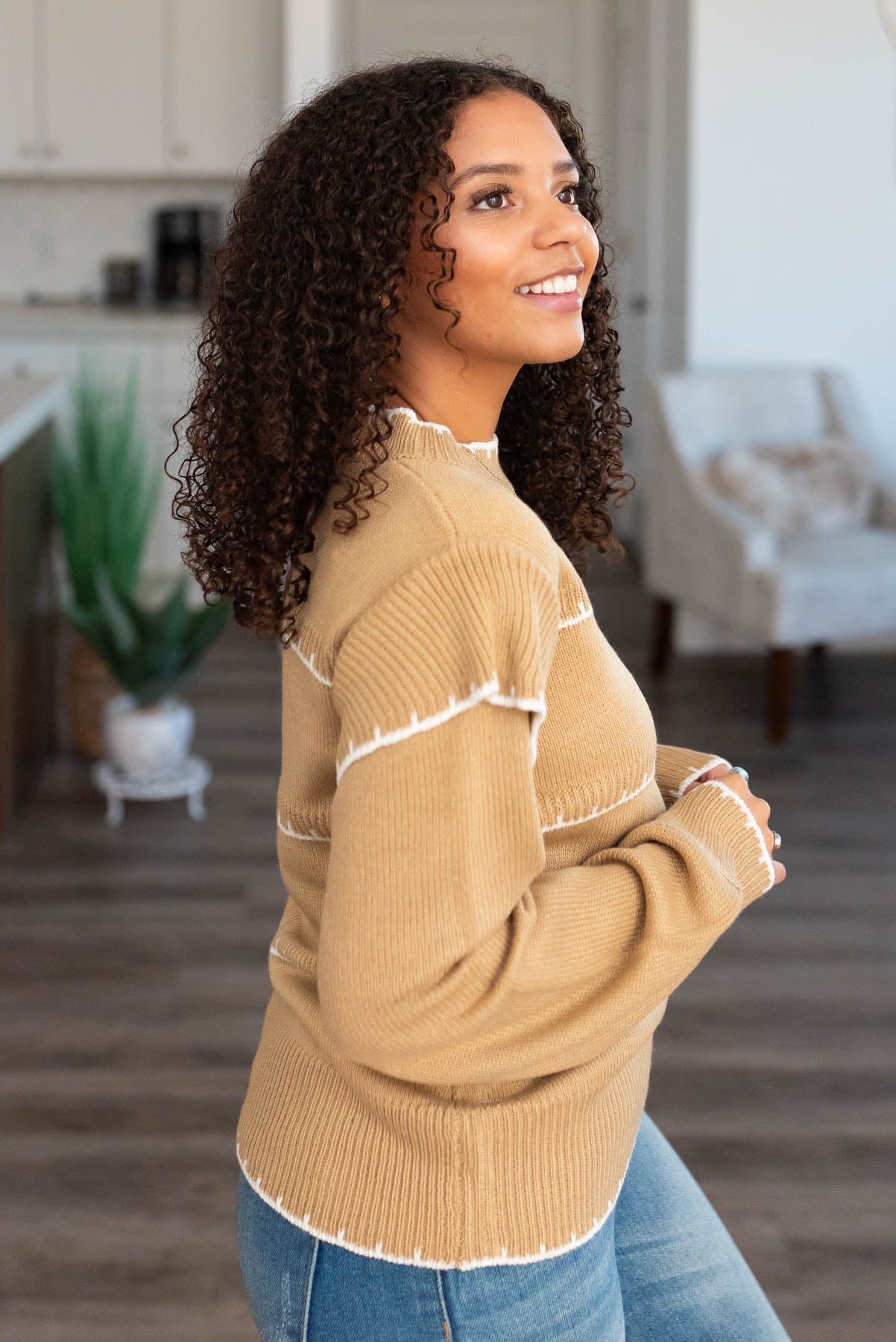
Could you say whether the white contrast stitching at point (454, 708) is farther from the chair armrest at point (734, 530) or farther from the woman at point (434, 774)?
the chair armrest at point (734, 530)

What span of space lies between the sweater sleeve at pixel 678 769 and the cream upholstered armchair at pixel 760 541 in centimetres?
314

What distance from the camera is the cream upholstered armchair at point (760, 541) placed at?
4.28 m

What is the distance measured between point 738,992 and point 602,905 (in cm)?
206

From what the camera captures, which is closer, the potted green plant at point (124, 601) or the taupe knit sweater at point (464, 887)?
A: the taupe knit sweater at point (464, 887)

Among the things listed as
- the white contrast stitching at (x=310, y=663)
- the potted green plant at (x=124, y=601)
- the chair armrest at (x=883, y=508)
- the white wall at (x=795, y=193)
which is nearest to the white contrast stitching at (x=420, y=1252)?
the white contrast stitching at (x=310, y=663)

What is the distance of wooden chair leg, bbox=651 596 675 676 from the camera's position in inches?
194

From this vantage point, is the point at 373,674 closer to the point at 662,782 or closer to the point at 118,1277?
the point at 662,782

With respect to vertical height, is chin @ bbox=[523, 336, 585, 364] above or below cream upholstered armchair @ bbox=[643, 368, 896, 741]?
above

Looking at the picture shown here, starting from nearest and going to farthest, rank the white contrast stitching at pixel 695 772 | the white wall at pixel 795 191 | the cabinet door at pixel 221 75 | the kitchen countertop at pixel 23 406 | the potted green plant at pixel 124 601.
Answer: the white contrast stitching at pixel 695 772 < the kitchen countertop at pixel 23 406 < the potted green plant at pixel 124 601 < the white wall at pixel 795 191 < the cabinet door at pixel 221 75

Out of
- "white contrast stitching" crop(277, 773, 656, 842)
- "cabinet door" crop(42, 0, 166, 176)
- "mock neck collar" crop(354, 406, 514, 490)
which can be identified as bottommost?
"white contrast stitching" crop(277, 773, 656, 842)

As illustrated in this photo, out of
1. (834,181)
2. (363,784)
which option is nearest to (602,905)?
(363,784)

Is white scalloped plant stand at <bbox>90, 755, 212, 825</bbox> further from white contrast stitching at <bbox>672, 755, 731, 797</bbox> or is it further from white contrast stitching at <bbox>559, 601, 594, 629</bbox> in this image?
white contrast stitching at <bbox>559, 601, 594, 629</bbox>

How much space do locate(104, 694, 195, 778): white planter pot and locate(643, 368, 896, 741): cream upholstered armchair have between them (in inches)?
64.4

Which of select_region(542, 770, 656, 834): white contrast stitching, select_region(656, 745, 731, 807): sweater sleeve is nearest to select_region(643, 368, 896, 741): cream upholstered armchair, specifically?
select_region(656, 745, 731, 807): sweater sleeve
